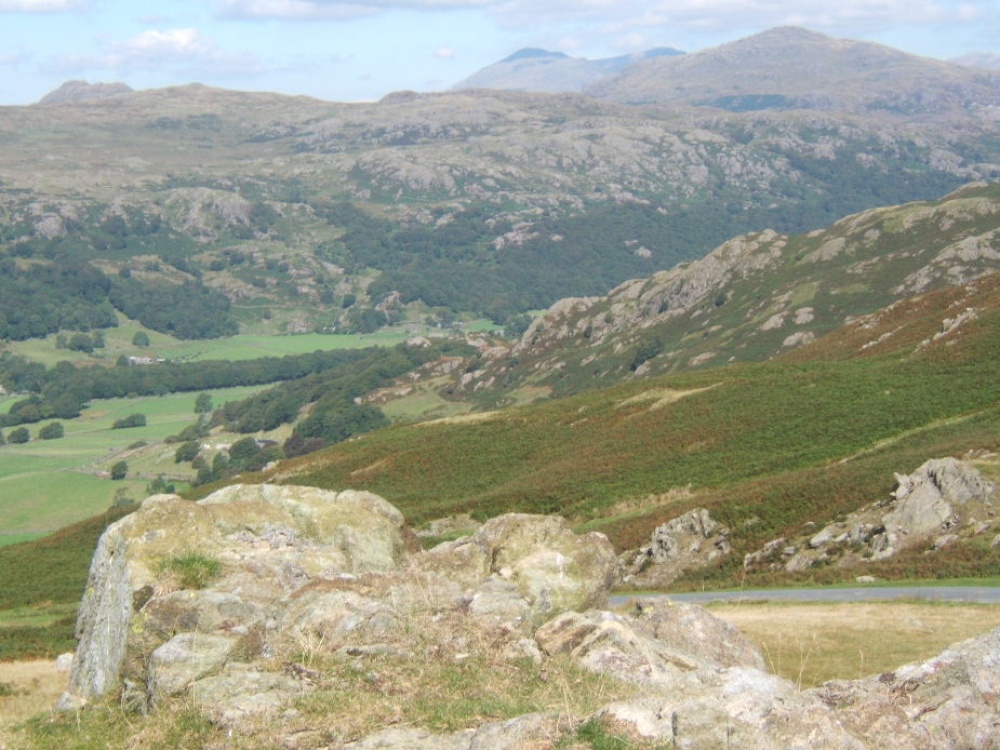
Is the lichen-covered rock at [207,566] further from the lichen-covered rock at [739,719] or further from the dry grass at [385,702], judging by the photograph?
the lichen-covered rock at [739,719]

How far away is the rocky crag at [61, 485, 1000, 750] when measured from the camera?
555 inches

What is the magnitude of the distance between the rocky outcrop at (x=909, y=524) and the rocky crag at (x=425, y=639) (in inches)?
839

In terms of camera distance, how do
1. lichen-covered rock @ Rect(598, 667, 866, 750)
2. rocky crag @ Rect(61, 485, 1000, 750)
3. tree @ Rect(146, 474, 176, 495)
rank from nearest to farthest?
lichen-covered rock @ Rect(598, 667, 866, 750)
rocky crag @ Rect(61, 485, 1000, 750)
tree @ Rect(146, 474, 176, 495)

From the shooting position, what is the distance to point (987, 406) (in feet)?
211

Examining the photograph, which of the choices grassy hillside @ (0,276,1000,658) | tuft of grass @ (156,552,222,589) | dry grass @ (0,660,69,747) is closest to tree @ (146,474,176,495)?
grassy hillside @ (0,276,1000,658)

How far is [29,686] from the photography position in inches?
1293

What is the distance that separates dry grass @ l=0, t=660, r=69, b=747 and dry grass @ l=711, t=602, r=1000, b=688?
20793 millimetres

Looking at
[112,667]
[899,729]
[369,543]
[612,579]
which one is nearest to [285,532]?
[369,543]

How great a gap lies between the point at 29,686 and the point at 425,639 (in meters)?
21.4

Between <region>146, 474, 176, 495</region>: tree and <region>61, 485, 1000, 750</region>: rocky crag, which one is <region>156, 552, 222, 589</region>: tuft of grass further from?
<region>146, 474, 176, 495</region>: tree

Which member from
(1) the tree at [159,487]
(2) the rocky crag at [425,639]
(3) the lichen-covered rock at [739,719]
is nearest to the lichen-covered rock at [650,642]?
(2) the rocky crag at [425,639]

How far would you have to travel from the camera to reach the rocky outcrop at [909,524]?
42406 millimetres

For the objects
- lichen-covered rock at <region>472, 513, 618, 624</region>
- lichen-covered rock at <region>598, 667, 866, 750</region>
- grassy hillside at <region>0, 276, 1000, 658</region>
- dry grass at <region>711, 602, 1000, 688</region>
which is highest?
lichen-covered rock at <region>598, 667, 866, 750</region>

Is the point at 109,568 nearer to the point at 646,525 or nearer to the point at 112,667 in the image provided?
the point at 112,667
